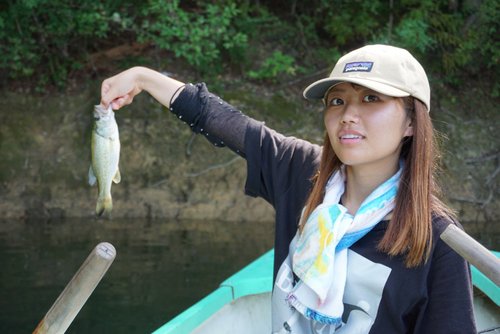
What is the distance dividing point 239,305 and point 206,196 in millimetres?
4601

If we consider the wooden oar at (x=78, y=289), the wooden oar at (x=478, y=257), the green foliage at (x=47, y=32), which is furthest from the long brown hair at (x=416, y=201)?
the green foliage at (x=47, y=32)

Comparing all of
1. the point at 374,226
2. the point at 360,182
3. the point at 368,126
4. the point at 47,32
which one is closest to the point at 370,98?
the point at 368,126

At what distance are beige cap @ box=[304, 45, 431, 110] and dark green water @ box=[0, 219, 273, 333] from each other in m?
3.29

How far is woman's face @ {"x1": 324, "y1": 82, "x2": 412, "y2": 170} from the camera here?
62.5 inches

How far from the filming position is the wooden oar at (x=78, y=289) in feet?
5.12

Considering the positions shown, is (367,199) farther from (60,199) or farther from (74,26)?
(74,26)

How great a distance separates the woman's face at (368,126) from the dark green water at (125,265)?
3.14 metres

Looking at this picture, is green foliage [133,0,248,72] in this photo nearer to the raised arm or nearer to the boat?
the boat

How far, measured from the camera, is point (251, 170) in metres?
1.97

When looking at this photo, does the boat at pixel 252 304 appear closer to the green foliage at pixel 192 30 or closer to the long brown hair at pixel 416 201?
the long brown hair at pixel 416 201

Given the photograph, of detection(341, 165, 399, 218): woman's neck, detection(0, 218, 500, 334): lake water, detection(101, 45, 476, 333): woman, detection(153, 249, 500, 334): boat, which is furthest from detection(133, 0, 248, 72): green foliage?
detection(341, 165, 399, 218): woman's neck

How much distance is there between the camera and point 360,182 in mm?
1779

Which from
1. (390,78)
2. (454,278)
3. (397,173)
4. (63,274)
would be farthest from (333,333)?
(63,274)

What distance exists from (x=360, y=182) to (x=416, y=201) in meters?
0.27
